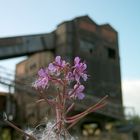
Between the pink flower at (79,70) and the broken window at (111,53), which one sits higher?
the broken window at (111,53)

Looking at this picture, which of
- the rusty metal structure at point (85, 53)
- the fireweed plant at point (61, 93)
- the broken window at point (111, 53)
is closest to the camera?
the fireweed plant at point (61, 93)

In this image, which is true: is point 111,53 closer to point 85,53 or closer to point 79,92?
point 85,53

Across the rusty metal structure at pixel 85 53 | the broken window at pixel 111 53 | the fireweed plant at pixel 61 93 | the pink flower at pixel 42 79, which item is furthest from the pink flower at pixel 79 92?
the broken window at pixel 111 53

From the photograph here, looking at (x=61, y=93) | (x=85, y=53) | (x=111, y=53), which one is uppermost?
(x=111, y=53)

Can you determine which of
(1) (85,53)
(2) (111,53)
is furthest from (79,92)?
(2) (111,53)

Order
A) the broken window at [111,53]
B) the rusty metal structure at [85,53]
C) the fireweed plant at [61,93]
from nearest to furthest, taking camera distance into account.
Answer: the fireweed plant at [61,93], the rusty metal structure at [85,53], the broken window at [111,53]

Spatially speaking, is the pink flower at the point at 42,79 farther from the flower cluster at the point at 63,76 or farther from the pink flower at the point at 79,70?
the pink flower at the point at 79,70

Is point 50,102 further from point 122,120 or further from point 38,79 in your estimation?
point 122,120
